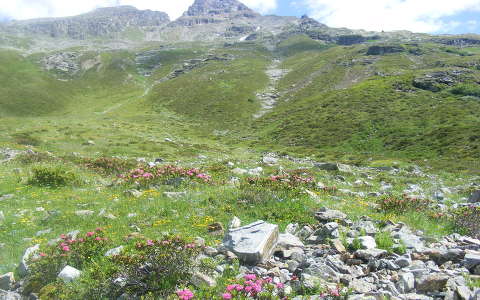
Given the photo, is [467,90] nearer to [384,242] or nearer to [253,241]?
[384,242]

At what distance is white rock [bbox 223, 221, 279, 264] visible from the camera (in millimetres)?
7836

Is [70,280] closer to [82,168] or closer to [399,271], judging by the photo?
[399,271]

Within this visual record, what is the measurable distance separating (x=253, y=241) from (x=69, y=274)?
174 inches

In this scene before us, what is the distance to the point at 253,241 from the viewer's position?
830 cm

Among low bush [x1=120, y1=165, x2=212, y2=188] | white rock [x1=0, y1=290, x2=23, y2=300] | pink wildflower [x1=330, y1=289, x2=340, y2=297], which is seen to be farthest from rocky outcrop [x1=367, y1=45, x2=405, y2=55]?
white rock [x1=0, y1=290, x2=23, y2=300]

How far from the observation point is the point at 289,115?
8800 centimetres

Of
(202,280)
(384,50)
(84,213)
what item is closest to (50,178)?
(84,213)

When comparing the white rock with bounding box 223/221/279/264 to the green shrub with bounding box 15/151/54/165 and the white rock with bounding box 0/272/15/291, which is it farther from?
the green shrub with bounding box 15/151/54/165

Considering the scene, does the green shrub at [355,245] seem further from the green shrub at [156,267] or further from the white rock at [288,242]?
the green shrub at [156,267]

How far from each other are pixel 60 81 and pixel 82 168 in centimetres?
17552

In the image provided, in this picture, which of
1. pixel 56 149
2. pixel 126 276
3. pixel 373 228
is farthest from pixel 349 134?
pixel 126 276

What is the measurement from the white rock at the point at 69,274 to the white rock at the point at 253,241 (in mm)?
3587

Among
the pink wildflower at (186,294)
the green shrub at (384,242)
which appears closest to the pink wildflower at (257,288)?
the pink wildflower at (186,294)

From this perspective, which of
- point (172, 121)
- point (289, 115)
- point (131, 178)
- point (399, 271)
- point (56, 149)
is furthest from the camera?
point (172, 121)
